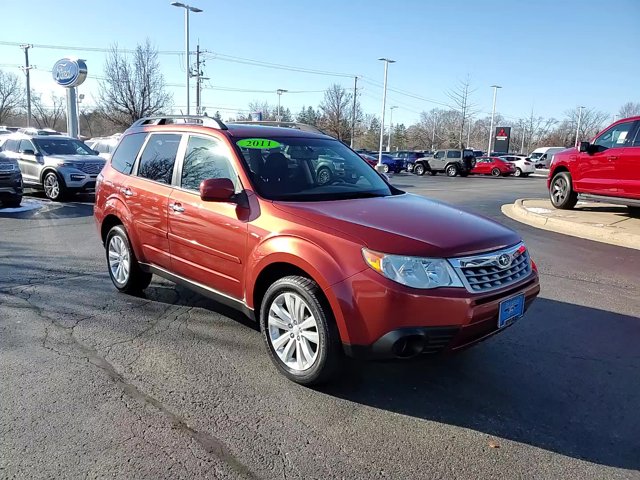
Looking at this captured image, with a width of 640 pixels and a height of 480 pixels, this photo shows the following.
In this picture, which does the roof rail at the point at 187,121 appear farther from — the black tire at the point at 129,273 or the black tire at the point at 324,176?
the black tire at the point at 129,273

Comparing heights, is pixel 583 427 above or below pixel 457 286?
below

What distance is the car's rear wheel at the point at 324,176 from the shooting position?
4312 millimetres

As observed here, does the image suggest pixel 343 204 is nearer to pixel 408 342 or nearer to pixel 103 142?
pixel 408 342

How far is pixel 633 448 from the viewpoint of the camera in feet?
9.18

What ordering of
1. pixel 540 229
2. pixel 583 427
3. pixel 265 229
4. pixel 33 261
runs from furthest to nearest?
pixel 540 229
pixel 33 261
pixel 265 229
pixel 583 427

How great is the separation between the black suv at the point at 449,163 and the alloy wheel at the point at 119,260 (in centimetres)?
3179

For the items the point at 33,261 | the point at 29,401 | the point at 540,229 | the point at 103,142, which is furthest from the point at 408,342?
the point at 103,142

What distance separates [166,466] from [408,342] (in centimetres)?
149

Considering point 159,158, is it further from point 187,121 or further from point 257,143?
point 257,143

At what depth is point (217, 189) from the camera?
12.1ft

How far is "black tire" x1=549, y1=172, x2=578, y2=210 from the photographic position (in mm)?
11547

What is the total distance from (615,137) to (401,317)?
923 centimetres

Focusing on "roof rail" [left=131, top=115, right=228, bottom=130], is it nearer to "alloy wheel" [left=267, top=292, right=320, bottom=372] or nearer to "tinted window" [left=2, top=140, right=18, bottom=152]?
"alloy wheel" [left=267, top=292, right=320, bottom=372]

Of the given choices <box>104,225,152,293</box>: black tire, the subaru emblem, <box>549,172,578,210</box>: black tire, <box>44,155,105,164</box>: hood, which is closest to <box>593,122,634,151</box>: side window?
<box>549,172,578,210</box>: black tire
